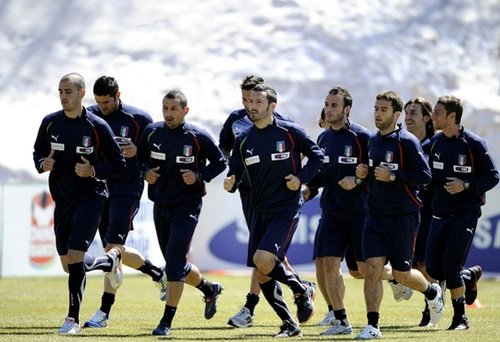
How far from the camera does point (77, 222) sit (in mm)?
11992

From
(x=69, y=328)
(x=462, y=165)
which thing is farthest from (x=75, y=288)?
(x=462, y=165)

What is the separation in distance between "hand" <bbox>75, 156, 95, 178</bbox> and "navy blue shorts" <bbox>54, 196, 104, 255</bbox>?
36 centimetres

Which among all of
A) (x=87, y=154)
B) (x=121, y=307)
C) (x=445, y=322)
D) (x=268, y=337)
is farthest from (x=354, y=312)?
(x=87, y=154)

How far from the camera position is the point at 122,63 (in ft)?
115

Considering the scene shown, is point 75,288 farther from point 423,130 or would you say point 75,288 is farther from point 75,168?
point 423,130

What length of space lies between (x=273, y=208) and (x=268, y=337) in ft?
4.05

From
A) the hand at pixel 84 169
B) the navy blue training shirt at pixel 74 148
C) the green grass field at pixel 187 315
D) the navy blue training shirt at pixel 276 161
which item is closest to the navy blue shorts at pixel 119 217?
the green grass field at pixel 187 315

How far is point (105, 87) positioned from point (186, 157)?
135 cm

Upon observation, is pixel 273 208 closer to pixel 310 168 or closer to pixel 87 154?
pixel 310 168

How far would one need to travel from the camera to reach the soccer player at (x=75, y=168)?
469 inches

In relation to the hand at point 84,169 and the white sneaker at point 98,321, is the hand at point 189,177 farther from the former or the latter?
the white sneaker at point 98,321

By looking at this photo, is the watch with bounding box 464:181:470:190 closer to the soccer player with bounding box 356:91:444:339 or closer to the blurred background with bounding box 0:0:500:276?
the soccer player with bounding box 356:91:444:339

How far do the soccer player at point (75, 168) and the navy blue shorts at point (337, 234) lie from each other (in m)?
2.34

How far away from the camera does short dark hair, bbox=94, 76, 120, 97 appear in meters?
13.0
